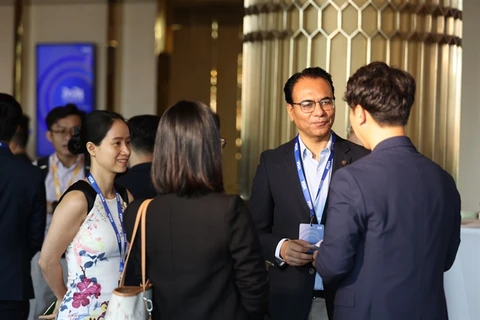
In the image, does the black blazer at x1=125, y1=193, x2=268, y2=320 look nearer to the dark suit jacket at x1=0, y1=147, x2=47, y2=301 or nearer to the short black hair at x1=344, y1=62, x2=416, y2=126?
the short black hair at x1=344, y1=62, x2=416, y2=126

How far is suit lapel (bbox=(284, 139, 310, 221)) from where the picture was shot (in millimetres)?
2914

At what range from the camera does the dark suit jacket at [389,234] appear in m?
2.30

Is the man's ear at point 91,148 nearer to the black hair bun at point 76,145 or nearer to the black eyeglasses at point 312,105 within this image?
the black hair bun at point 76,145

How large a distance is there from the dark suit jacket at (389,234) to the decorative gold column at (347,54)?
162 cm

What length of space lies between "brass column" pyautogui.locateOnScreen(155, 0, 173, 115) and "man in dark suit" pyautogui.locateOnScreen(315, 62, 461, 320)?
20.5ft

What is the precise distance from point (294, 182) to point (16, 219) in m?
1.26

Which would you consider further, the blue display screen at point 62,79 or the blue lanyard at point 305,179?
the blue display screen at point 62,79

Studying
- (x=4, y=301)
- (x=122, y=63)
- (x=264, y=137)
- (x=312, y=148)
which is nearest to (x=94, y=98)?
(x=122, y=63)

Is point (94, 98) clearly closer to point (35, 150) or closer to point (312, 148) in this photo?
point (35, 150)

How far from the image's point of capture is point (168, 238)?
234 centimetres

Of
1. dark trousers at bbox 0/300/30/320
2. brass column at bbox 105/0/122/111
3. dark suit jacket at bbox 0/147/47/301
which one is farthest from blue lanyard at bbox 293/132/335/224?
brass column at bbox 105/0/122/111

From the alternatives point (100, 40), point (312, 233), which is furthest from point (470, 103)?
point (312, 233)

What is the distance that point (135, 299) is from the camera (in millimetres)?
2301

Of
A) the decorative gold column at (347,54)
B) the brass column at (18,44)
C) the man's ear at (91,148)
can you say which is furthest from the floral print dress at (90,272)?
the brass column at (18,44)
